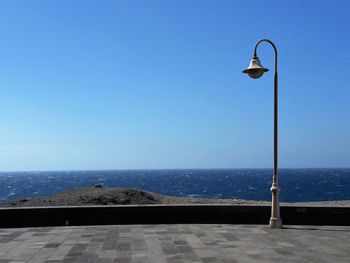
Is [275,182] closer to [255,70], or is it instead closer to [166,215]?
[255,70]

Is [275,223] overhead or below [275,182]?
below

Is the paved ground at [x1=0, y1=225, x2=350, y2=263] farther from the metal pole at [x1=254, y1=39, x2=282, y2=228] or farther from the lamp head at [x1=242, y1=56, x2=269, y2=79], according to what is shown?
the lamp head at [x1=242, y1=56, x2=269, y2=79]

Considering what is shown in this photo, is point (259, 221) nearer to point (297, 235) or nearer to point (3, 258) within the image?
point (297, 235)

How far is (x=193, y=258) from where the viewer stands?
1015 cm

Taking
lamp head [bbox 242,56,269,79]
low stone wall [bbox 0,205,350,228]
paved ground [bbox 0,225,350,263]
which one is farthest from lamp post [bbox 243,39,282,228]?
low stone wall [bbox 0,205,350,228]

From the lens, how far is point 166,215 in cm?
1566

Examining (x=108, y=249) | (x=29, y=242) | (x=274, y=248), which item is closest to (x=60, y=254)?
(x=108, y=249)

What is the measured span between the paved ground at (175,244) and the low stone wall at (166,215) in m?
0.66

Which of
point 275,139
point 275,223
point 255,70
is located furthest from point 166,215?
point 255,70

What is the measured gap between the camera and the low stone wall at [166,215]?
49.6ft

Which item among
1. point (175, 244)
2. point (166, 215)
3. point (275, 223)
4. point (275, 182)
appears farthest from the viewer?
point (166, 215)

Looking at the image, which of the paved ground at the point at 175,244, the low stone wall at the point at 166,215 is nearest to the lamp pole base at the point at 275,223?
the paved ground at the point at 175,244

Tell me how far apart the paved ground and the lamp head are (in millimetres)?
4149

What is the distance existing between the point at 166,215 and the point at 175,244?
3.96 m
